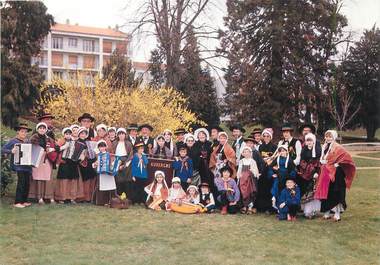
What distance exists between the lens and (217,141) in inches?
407

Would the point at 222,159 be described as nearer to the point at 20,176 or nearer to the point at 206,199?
the point at 206,199

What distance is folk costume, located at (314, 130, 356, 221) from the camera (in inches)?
339

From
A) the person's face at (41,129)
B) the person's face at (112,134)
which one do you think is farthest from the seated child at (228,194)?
the person's face at (41,129)

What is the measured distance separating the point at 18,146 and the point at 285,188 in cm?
515

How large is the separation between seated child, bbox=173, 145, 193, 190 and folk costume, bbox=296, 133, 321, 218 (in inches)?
88.7

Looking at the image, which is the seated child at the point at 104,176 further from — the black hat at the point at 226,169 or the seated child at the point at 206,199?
the black hat at the point at 226,169

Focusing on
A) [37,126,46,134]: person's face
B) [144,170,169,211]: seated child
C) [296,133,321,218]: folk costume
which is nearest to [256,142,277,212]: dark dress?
[296,133,321,218]: folk costume

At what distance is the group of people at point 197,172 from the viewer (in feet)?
28.8

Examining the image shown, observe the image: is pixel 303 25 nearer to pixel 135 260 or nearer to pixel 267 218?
pixel 267 218

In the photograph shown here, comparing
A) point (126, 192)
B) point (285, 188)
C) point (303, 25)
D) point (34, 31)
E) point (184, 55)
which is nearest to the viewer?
point (285, 188)

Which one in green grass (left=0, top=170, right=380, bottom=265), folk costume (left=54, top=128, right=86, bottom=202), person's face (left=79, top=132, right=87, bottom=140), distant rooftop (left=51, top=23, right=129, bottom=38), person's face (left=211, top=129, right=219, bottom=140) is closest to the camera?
green grass (left=0, top=170, right=380, bottom=265)

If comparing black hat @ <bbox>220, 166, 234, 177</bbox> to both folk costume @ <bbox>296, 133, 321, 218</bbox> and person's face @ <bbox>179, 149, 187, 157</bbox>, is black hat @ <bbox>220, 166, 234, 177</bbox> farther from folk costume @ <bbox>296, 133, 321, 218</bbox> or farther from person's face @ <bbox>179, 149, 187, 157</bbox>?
folk costume @ <bbox>296, 133, 321, 218</bbox>

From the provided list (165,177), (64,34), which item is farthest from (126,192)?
(64,34)

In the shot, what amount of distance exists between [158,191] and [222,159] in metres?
1.48
